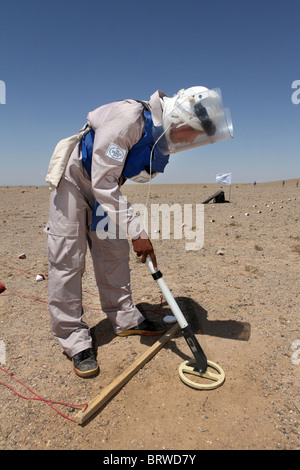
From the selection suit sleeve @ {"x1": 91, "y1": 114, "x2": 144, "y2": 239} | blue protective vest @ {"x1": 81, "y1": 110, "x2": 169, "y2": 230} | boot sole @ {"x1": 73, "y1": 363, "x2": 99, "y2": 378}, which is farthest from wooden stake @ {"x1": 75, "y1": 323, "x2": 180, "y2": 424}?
blue protective vest @ {"x1": 81, "y1": 110, "x2": 169, "y2": 230}

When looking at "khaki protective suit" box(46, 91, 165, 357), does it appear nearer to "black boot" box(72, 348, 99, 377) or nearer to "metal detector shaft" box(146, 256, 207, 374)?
"black boot" box(72, 348, 99, 377)

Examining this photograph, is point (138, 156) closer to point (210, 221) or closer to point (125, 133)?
point (125, 133)

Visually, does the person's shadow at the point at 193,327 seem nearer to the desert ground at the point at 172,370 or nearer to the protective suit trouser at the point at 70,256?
the desert ground at the point at 172,370

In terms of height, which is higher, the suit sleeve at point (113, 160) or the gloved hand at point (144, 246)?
the suit sleeve at point (113, 160)

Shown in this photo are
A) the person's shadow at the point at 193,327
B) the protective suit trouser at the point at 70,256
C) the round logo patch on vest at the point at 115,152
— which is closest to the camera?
the round logo patch on vest at the point at 115,152

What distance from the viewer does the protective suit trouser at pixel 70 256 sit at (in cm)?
245

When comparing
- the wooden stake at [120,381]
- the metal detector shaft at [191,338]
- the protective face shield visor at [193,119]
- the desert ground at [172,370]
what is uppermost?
the protective face shield visor at [193,119]

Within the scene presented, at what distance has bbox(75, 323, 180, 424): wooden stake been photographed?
193cm

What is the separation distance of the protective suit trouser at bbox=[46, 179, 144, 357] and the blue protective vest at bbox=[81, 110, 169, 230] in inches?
11.6

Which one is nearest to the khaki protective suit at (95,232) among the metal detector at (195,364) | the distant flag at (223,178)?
the metal detector at (195,364)
